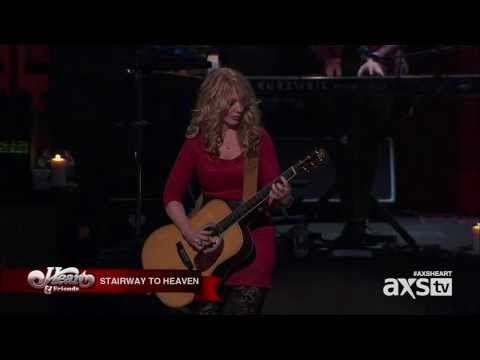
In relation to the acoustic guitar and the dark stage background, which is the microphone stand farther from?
the acoustic guitar

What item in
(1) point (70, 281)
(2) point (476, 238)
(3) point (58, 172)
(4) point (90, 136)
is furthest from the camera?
(2) point (476, 238)

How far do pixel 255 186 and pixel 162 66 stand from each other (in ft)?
3.17

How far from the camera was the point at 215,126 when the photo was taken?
3553 mm

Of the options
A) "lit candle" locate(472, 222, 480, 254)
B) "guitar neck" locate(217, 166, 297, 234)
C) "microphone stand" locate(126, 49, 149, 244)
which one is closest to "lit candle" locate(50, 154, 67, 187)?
"microphone stand" locate(126, 49, 149, 244)

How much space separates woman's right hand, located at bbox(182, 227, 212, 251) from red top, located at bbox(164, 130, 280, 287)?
0.15 m

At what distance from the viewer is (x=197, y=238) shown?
11.4 feet

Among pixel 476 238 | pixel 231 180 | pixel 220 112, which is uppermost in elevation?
pixel 220 112

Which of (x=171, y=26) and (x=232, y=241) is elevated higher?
(x=171, y=26)

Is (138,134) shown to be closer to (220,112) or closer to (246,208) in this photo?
(220,112)

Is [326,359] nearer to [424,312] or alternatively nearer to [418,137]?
[424,312]

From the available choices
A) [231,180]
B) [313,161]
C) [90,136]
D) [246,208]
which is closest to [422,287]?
[313,161]

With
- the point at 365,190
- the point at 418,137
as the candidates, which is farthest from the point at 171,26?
the point at 418,137

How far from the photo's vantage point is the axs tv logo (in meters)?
3.93

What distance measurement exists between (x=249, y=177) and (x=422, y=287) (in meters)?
1.11
